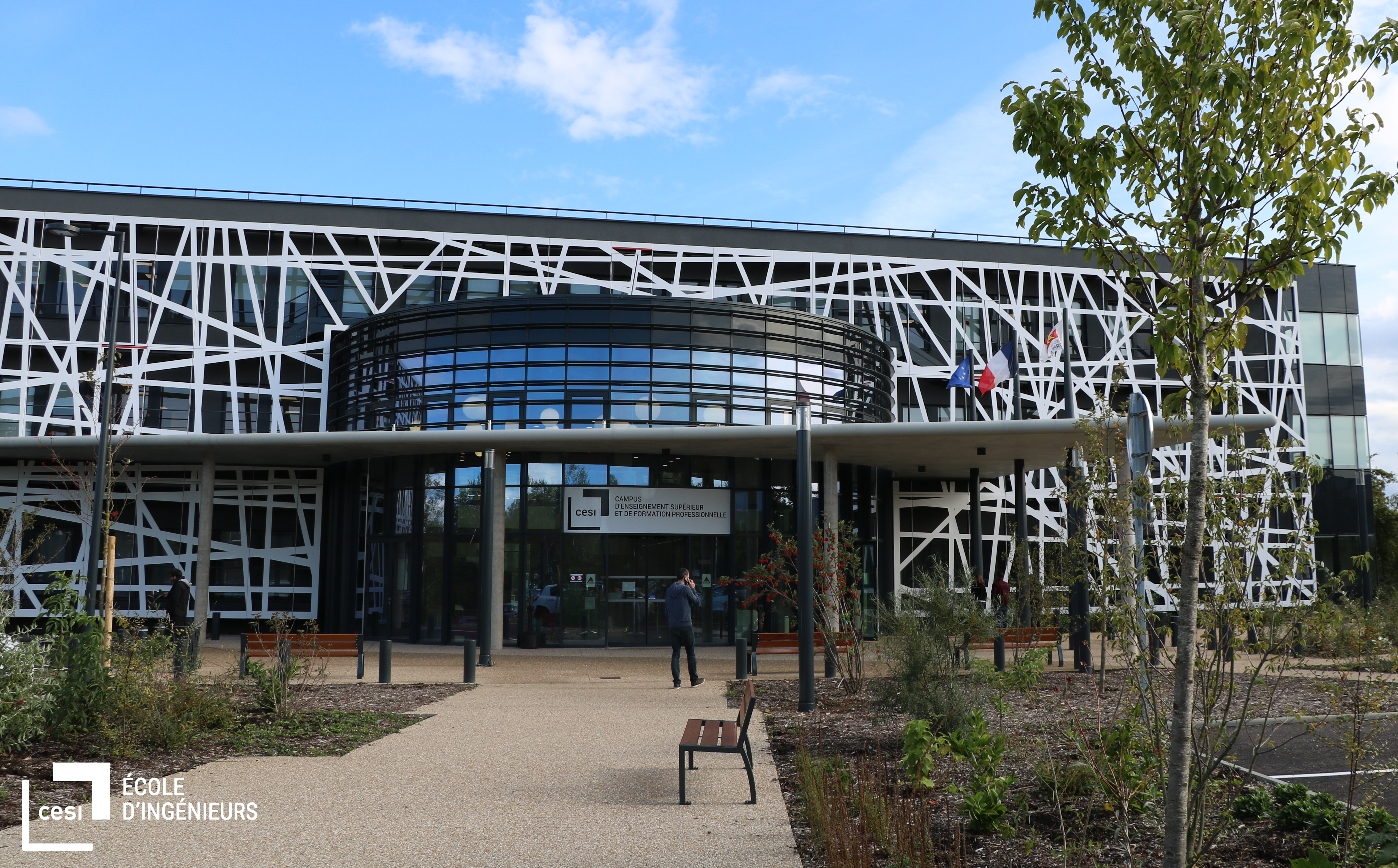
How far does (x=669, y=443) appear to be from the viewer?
20.3 meters

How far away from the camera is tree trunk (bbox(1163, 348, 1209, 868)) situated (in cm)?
445

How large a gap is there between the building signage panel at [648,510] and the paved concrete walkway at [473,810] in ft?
34.0

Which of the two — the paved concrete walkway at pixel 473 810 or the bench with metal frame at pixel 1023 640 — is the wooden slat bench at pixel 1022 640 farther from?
the paved concrete walkway at pixel 473 810

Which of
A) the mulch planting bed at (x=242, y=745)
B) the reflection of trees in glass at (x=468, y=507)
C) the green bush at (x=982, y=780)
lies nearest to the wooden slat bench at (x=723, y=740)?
the green bush at (x=982, y=780)

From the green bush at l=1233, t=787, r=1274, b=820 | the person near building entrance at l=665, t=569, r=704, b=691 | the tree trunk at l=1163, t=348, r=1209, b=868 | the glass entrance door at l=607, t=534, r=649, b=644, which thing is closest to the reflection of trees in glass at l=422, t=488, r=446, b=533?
the glass entrance door at l=607, t=534, r=649, b=644

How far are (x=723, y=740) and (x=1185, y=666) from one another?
4.27 m

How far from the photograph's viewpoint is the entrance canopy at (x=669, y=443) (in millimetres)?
19141

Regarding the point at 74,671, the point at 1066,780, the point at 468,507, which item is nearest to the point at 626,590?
the point at 468,507

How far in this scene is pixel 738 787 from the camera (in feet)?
26.8

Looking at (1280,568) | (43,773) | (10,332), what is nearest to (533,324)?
(43,773)

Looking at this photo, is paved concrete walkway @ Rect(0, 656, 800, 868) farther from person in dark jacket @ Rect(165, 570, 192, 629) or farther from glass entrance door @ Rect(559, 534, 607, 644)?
glass entrance door @ Rect(559, 534, 607, 644)

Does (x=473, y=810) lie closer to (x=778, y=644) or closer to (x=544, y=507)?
(x=778, y=644)

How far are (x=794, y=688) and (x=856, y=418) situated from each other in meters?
11.2

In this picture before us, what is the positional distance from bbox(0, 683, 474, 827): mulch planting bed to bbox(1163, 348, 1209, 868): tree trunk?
23.5 feet
